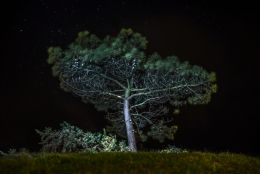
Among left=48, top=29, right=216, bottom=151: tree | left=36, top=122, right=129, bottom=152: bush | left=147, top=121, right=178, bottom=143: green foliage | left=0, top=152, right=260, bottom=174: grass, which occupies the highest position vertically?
left=48, top=29, right=216, bottom=151: tree

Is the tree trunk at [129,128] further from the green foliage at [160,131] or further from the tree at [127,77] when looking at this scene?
the green foliage at [160,131]

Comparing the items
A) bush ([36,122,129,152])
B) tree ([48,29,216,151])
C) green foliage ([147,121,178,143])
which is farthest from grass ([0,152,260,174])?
green foliage ([147,121,178,143])

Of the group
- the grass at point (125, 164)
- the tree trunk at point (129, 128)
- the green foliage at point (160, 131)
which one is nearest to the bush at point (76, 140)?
the tree trunk at point (129, 128)

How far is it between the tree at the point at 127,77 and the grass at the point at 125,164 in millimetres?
5032

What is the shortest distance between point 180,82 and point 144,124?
2800mm

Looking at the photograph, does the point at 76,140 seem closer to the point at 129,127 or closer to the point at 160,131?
the point at 129,127

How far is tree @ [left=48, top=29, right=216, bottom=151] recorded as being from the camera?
16828 millimetres

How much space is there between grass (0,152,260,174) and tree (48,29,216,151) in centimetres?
503

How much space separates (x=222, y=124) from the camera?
79.1 ft

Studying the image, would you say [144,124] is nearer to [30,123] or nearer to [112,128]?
[112,128]

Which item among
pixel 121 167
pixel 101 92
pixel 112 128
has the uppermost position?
pixel 101 92

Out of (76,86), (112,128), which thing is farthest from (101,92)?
(112,128)

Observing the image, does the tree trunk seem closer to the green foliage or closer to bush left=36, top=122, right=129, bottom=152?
bush left=36, top=122, right=129, bottom=152

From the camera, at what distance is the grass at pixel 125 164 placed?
10.6 metres
